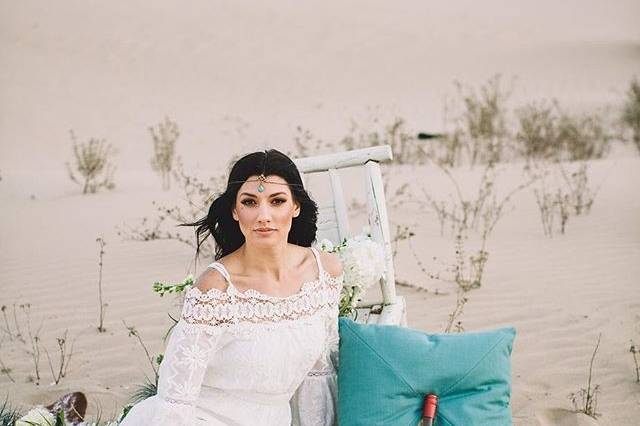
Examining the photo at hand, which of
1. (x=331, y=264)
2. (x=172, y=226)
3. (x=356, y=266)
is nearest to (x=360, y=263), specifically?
(x=356, y=266)

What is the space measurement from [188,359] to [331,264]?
2.47 ft

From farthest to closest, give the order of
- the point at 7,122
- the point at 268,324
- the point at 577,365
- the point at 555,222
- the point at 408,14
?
1. the point at 408,14
2. the point at 7,122
3. the point at 555,222
4. the point at 577,365
5. the point at 268,324

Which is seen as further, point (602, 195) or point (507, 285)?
point (602, 195)

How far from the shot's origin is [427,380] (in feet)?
8.25

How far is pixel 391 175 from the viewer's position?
943cm

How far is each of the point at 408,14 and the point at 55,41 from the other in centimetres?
1373

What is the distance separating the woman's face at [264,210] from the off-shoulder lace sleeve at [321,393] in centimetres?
35

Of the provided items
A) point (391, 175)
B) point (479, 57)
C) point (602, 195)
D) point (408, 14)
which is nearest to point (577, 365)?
point (602, 195)

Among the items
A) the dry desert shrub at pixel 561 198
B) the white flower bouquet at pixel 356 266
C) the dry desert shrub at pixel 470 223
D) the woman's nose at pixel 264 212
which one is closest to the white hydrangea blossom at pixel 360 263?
the white flower bouquet at pixel 356 266

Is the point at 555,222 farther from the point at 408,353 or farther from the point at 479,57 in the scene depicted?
the point at 479,57

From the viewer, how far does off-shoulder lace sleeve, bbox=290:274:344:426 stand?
8.80ft

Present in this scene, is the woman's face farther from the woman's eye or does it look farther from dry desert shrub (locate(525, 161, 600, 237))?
dry desert shrub (locate(525, 161, 600, 237))

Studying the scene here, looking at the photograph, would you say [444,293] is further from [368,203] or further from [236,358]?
[236,358]

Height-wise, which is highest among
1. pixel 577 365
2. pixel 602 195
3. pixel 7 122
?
pixel 7 122
